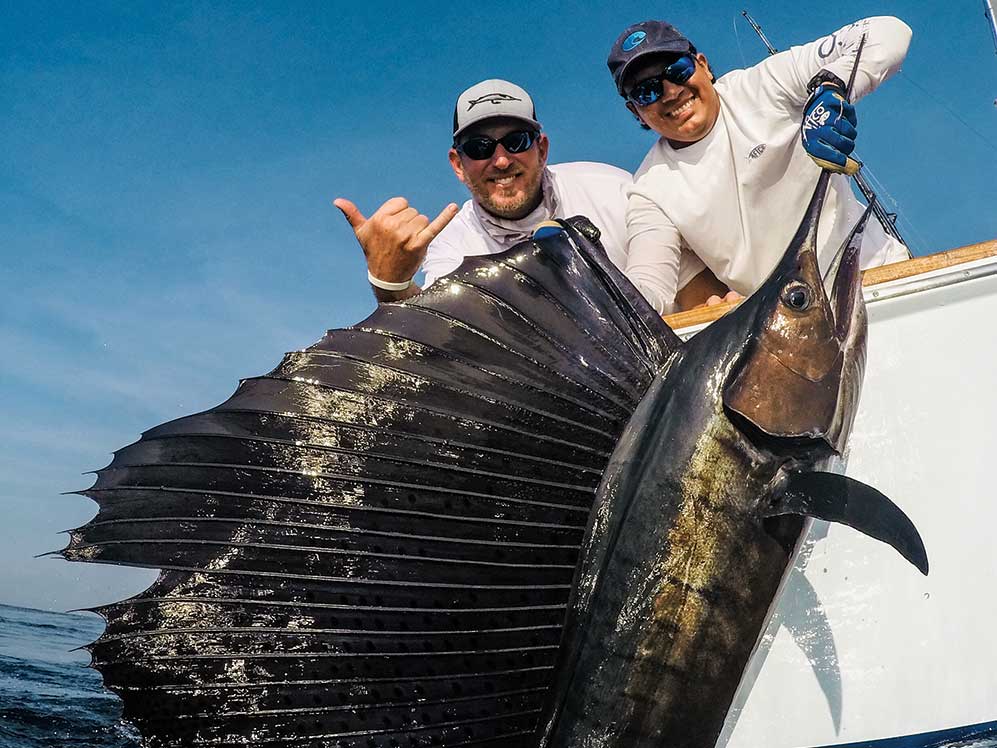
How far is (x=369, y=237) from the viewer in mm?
2965

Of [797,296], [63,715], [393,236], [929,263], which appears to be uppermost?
[393,236]

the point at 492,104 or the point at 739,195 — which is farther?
the point at 492,104

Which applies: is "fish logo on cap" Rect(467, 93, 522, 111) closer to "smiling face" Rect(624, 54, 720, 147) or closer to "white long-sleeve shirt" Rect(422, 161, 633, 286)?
"white long-sleeve shirt" Rect(422, 161, 633, 286)

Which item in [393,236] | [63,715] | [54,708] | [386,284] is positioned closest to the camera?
[393,236]

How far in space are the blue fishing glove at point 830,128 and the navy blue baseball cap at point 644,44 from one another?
3.39ft

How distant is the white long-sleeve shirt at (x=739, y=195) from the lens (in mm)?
3520

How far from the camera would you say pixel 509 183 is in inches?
159

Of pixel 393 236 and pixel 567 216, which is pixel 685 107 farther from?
pixel 393 236

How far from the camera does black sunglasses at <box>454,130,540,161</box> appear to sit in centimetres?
392

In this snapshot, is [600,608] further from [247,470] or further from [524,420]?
[247,470]

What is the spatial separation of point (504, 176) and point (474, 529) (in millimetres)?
2577

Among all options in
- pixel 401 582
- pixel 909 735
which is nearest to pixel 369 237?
pixel 401 582

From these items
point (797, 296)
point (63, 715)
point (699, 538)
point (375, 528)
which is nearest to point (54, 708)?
point (63, 715)

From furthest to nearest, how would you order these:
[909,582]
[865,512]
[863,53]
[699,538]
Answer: [863,53], [909,582], [699,538], [865,512]
